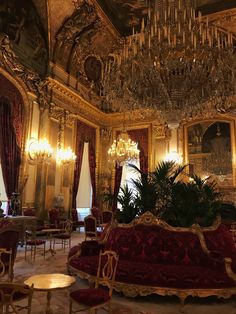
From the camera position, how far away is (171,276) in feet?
11.6

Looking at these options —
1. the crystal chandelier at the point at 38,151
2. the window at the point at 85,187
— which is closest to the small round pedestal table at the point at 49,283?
the crystal chandelier at the point at 38,151

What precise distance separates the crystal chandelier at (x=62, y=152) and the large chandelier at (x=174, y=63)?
373cm

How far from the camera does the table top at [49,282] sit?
255 cm

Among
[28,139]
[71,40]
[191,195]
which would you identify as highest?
[71,40]

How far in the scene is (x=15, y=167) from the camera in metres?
7.59

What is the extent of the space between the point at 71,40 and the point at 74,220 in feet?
19.6

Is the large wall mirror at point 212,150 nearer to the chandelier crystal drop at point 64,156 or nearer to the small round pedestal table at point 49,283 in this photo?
the chandelier crystal drop at point 64,156

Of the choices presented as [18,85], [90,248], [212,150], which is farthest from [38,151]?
[212,150]

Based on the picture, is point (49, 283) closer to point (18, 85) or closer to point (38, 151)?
point (38, 151)

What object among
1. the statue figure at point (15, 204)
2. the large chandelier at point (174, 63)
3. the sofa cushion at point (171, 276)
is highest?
the large chandelier at point (174, 63)

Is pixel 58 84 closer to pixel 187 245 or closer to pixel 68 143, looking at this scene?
pixel 68 143

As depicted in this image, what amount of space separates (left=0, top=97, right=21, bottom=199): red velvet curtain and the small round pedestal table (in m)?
5.07

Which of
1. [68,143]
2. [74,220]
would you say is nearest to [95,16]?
[68,143]

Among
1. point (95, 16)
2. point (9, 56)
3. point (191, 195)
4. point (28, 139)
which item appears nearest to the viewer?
point (191, 195)
